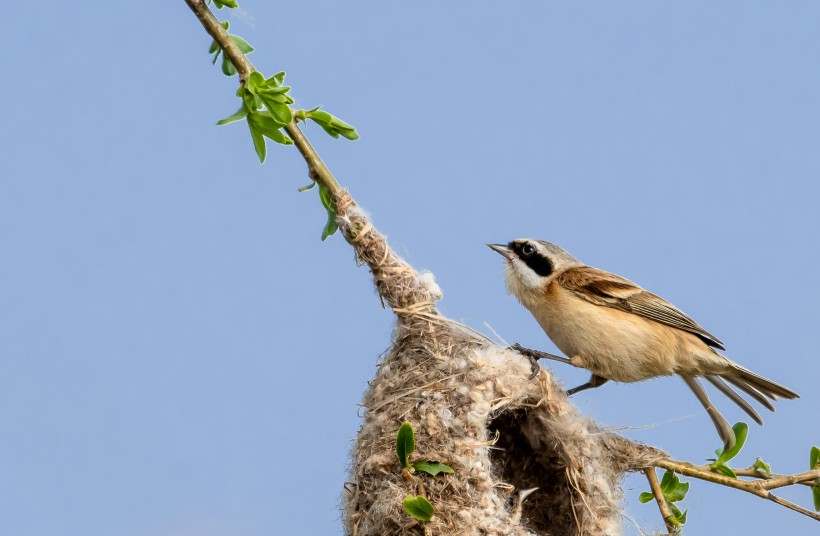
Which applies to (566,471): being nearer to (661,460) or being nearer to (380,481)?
(661,460)

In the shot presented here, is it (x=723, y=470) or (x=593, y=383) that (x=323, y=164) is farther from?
(x=723, y=470)

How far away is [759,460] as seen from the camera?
4.64 metres

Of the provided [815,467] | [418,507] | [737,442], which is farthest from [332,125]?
[815,467]

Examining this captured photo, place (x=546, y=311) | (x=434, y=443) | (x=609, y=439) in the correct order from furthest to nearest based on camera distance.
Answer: (x=546, y=311), (x=609, y=439), (x=434, y=443)

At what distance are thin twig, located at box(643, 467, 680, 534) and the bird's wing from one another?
30.4 inches

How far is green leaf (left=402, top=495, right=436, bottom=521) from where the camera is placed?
3.76 metres

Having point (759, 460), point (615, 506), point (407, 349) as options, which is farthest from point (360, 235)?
point (759, 460)

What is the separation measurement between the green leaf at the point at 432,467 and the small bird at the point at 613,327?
1.15 metres

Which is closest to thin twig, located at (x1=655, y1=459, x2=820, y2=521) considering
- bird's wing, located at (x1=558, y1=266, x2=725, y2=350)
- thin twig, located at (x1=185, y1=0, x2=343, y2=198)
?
bird's wing, located at (x1=558, y1=266, x2=725, y2=350)

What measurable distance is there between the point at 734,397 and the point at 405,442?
216 centimetres

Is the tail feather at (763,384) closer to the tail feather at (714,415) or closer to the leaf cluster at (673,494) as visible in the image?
the tail feather at (714,415)

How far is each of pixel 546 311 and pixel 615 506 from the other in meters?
1.03

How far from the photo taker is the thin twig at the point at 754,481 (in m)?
4.61

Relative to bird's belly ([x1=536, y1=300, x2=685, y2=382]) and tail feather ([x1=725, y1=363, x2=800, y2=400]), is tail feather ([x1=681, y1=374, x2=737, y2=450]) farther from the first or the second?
bird's belly ([x1=536, y1=300, x2=685, y2=382])
